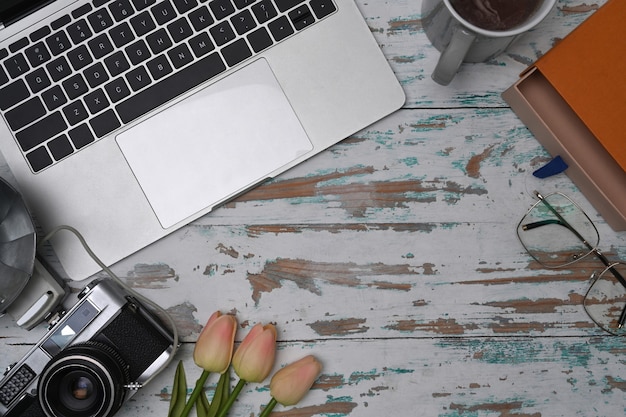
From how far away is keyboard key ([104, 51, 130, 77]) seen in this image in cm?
57

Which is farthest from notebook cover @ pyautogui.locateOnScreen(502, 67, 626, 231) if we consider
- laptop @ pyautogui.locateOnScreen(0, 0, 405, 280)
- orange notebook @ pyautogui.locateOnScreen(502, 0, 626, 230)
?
laptop @ pyautogui.locateOnScreen(0, 0, 405, 280)

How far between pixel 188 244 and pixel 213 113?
14 cm

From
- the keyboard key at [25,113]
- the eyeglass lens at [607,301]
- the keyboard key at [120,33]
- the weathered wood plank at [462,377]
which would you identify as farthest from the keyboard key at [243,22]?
the eyeglass lens at [607,301]

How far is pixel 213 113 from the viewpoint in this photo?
23.0 inches

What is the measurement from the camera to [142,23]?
1.89 feet

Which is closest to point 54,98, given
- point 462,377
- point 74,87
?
point 74,87

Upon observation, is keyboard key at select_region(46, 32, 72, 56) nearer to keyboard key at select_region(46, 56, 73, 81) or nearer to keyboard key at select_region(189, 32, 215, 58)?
keyboard key at select_region(46, 56, 73, 81)

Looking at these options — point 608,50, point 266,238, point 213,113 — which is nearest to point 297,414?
point 266,238

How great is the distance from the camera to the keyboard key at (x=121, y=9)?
58cm

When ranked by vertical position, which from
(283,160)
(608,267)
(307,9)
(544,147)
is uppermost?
(307,9)

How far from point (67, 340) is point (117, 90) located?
0.81ft

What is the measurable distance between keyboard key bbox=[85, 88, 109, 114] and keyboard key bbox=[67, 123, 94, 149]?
2 cm

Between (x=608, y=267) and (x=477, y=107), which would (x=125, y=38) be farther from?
(x=608, y=267)

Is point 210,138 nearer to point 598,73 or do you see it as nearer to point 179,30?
point 179,30
